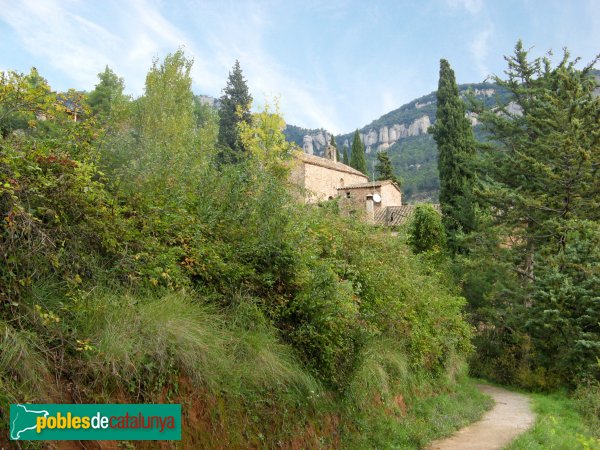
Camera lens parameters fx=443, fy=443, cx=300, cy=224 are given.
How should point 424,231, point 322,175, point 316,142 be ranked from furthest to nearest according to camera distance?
point 316,142 → point 322,175 → point 424,231

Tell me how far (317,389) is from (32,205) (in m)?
4.11

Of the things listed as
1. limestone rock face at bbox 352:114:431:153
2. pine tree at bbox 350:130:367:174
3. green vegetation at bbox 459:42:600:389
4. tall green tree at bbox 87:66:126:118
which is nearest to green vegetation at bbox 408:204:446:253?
green vegetation at bbox 459:42:600:389

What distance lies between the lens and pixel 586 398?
45.1 feet

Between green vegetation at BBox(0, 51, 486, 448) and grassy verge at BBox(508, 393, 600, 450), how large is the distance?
1933 mm

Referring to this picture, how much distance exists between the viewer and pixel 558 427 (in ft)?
31.2

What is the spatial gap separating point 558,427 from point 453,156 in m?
18.7

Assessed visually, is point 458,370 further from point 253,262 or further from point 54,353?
point 54,353

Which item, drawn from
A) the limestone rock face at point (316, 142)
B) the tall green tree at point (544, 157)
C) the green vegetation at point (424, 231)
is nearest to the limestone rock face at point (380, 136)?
the limestone rock face at point (316, 142)

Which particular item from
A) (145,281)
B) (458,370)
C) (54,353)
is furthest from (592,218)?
(54,353)

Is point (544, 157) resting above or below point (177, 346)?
above

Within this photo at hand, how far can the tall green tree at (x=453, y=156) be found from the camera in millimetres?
23969

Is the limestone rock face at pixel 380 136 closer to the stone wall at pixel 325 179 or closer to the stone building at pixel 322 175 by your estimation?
the stone building at pixel 322 175

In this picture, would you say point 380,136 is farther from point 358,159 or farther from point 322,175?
point 322,175

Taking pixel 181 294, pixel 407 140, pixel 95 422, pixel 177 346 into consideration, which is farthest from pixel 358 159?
pixel 407 140
